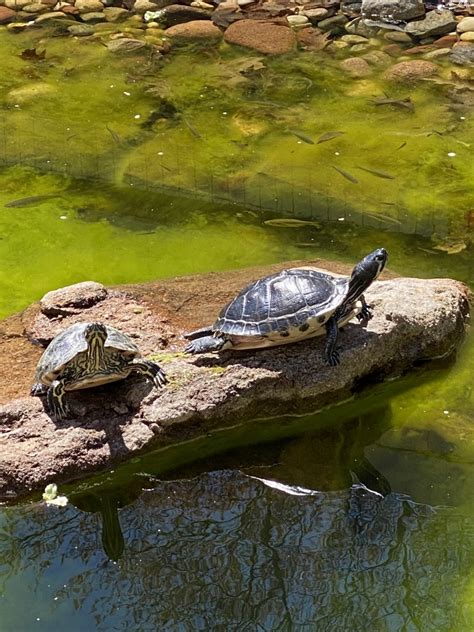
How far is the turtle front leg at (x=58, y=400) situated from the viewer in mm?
4273

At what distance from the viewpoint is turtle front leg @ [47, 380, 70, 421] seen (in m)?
4.27

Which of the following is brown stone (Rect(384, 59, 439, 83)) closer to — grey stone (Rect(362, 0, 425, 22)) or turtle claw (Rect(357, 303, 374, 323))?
grey stone (Rect(362, 0, 425, 22))

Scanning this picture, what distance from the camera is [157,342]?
493 cm

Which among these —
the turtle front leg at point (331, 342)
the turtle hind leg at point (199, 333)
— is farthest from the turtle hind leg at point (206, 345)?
the turtle front leg at point (331, 342)

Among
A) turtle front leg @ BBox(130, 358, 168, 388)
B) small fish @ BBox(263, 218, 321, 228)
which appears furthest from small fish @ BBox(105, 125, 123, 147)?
turtle front leg @ BBox(130, 358, 168, 388)

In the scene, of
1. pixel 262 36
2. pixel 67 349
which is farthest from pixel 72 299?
pixel 262 36

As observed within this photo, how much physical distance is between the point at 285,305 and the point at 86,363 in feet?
3.59

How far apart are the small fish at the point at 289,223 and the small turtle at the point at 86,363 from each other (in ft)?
8.43

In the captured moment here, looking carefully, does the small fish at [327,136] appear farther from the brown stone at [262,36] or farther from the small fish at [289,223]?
the brown stone at [262,36]

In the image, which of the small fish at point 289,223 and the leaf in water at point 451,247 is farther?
the small fish at point 289,223

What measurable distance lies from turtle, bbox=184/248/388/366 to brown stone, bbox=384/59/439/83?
524cm

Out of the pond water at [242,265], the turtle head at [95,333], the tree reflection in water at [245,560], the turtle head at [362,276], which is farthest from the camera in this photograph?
the turtle head at [362,276]

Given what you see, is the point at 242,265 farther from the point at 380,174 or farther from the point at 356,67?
the point at 356,67

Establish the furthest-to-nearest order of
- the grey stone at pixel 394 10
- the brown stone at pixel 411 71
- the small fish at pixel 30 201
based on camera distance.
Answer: the grey stone at pixel 394 10 → the brown stone at pixel 411 71 → the small fish at pixel 30 201
